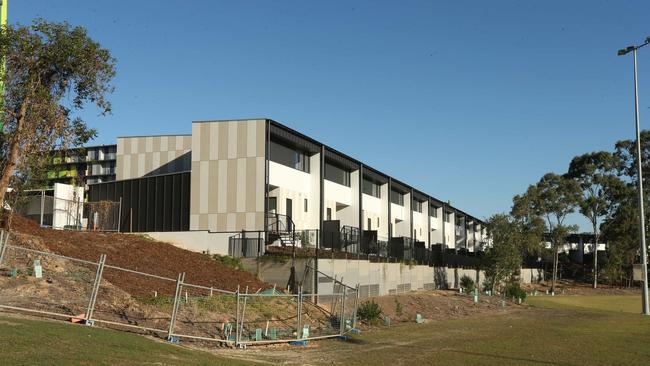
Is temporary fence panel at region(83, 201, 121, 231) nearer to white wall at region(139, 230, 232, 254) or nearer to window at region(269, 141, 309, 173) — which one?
white wall at region(139, 230, 232, 254)

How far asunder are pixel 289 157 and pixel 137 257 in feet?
47.0

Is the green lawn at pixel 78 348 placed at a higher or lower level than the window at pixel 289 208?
lower

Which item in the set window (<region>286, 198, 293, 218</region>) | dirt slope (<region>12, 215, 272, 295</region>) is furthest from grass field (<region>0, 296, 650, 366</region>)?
window (<region>286, 198, 293, 218</region>)

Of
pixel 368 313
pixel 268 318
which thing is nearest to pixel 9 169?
pixel 268 318

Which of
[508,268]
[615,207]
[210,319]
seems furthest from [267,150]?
[615,207]

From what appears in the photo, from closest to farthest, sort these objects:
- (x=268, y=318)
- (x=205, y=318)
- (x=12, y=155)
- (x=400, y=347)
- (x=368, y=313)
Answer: (x=400, y=347) → (x=205, y=318) → (x=12, y=155) → (x=268, y=318) → (x=368, y=313)

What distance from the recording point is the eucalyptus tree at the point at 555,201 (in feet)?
265

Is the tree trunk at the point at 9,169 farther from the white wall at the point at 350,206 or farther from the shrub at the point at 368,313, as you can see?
the white wall at the point at 350,206

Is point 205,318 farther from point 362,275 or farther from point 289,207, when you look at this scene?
point 289,207

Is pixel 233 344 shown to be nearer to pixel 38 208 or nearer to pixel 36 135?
pixel 36 135

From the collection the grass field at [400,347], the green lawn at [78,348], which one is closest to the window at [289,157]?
the grass field at [400,347]

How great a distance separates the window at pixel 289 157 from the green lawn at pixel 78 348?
71.2 ft

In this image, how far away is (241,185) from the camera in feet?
109

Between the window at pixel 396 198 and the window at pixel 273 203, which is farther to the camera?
the window at pixel 396 198
